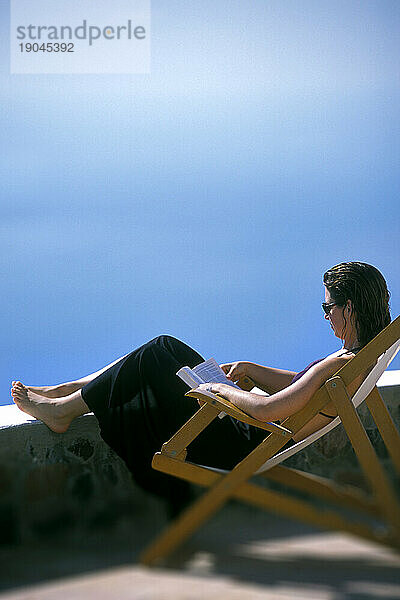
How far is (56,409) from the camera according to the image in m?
2.46

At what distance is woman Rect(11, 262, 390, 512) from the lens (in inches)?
87.3

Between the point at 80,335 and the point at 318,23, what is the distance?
4006mm

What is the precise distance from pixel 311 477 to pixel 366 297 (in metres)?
0.59

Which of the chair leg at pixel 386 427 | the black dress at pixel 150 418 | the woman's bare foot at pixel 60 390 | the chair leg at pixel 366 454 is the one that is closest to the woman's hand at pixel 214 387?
the black dress at pixel 150 418

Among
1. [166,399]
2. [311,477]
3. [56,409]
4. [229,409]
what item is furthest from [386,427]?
[56,409]

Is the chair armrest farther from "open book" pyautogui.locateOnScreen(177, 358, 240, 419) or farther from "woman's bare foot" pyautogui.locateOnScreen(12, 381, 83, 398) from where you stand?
"woman's bare foot" pyautogui.locateOnScreen(12, 381, 83, 398)

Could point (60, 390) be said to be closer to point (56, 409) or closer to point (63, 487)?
point (56, 409)

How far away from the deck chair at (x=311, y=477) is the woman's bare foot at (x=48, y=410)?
47cm

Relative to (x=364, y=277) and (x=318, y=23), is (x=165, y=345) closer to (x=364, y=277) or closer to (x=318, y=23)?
(x=364, y=277)

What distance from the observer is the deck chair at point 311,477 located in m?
1.92

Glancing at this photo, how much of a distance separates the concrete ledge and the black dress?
147 mm

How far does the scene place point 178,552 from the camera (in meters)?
2.15

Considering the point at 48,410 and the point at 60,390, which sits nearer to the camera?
the point at 48,410

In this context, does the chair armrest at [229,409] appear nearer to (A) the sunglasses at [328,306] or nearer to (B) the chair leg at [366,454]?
(B) the chair leg at [366,454]
